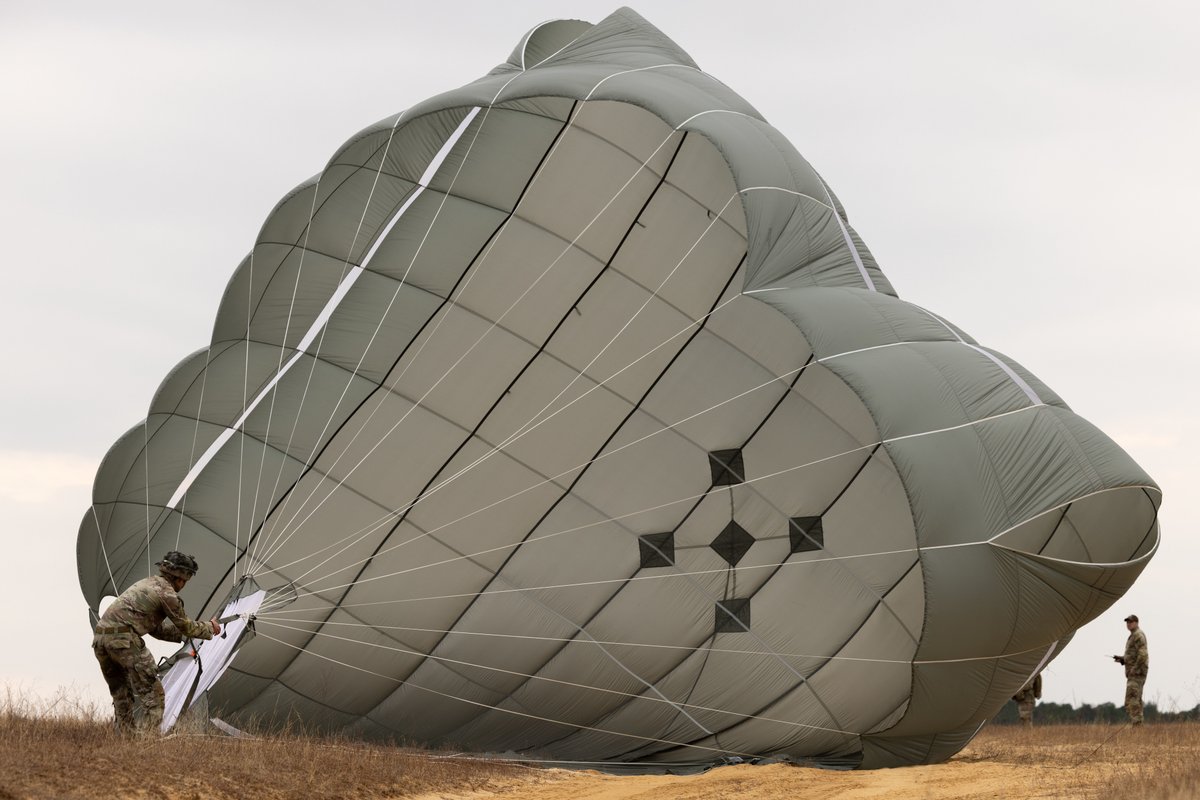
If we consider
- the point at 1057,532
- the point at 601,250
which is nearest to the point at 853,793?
the point at 1057,532

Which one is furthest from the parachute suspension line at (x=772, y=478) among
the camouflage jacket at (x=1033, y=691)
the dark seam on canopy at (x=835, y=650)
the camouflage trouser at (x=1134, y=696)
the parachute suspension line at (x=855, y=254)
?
the camouflage jacket at (x=1033, y=691)

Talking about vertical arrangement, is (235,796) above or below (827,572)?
below

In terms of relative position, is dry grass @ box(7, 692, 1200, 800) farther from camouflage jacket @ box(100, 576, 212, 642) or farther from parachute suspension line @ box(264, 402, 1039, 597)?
parachute suspension line @ box(264, 402, 1039, 597)

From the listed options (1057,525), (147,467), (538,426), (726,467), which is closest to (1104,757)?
(1057,525)

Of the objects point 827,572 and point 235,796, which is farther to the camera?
point 827,572

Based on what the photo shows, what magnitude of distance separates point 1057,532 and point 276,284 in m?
6.16

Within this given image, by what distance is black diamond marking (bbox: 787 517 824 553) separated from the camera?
9.27 meters

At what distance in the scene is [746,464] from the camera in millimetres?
9586

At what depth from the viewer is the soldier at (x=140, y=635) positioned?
7785 mm

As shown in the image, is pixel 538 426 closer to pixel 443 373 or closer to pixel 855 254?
pixel 443 373

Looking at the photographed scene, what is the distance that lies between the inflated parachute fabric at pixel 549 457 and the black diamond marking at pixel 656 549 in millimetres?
17

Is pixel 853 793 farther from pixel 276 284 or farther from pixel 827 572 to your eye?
pixel 276 284

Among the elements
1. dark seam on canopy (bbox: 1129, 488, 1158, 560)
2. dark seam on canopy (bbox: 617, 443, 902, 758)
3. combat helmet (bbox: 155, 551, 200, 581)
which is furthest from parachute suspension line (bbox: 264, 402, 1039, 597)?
combat helmet (bbox: 155, 551, 200, 581)

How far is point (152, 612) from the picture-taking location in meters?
7.88
